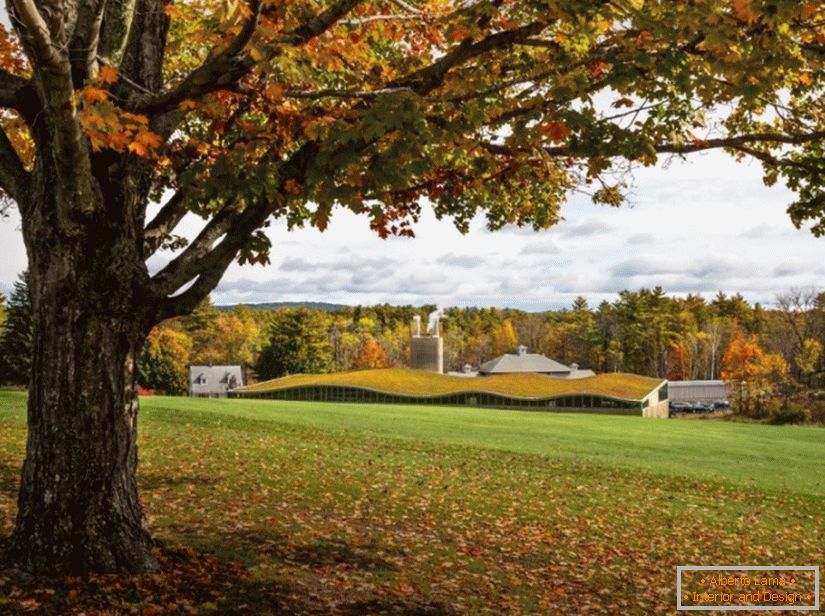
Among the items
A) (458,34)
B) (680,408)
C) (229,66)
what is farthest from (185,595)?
(680,408)

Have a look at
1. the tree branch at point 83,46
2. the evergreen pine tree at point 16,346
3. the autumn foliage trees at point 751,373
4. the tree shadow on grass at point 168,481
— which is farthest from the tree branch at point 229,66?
the autumn foliage trees at point 751,373

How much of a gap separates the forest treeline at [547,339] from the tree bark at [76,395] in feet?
169

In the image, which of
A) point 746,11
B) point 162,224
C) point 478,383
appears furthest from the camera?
point 478,383

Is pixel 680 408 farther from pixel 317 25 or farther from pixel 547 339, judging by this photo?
pixel 317 25

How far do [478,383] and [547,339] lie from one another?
57.6m

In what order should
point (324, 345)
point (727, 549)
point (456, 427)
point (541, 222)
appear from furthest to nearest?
point (324, 345) < point (456, 427) < point (541, 222) < point (727, 549)

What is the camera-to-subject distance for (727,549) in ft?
41.7

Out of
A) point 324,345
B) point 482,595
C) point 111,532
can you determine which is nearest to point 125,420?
point 111,532

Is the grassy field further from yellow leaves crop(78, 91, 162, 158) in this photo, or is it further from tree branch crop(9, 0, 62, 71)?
tree branch crop(9, 0, 62, 71)

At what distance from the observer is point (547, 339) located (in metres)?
125

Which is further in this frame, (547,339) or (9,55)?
(547,339)

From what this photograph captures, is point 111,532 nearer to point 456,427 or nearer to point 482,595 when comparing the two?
point 482,595

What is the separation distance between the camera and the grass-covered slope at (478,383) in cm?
6781

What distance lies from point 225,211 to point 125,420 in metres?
2.94
